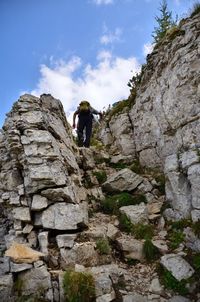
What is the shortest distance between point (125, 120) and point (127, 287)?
1034 cm

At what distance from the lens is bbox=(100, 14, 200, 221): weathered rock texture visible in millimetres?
11070

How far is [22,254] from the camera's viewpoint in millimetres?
9086

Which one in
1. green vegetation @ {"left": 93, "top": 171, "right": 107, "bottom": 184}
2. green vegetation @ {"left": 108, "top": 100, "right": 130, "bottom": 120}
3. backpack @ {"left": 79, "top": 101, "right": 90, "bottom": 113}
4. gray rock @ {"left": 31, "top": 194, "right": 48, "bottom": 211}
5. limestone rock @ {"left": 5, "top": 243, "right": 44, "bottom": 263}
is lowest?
limestone rock @ {"left": 5, "top": 243, "right": 44, "bottom": 263}

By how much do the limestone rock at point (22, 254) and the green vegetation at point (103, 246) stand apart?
1.69 metres

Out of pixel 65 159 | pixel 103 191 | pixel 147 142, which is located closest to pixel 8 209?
pixel 65 159

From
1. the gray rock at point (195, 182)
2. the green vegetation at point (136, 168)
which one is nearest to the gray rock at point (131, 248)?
the gray rock at point (195, 182)

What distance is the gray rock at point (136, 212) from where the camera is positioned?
444 inches

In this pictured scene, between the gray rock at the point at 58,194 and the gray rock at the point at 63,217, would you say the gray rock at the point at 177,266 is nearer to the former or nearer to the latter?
the gray rock at the point at 63,217

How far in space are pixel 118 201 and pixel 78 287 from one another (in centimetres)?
472

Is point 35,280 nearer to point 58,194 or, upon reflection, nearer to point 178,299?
point 58,194

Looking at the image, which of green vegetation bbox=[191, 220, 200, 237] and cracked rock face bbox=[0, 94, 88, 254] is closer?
green vegetation bbox=[191, 220, 200, 237]

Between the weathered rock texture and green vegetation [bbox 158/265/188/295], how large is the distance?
214 cm

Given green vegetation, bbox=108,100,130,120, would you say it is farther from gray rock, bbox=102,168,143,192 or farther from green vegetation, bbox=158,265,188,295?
green vegetation, bbox=158,265,188,295

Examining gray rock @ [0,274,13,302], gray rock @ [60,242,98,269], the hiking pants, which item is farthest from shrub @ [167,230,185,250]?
the hiking pants
